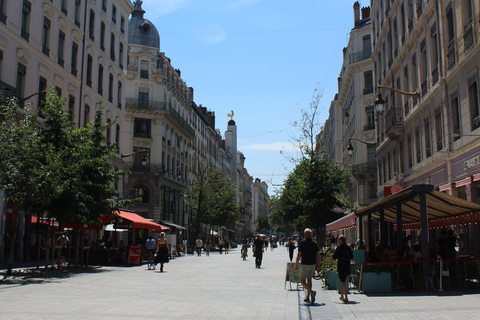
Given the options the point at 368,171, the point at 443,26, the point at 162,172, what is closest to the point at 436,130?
the point at 443,26

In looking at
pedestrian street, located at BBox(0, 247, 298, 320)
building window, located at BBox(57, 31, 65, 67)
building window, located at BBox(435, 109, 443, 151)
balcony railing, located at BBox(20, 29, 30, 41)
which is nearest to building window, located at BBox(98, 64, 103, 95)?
building window, located at BBox(57, 31, 65, 67)

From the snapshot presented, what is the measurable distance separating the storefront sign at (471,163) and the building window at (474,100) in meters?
1.10

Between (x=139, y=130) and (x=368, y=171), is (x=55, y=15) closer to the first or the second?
(x=139, y=130)

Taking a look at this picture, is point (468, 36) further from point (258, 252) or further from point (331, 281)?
point (258, 252)

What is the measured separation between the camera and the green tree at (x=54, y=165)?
56.2 ft

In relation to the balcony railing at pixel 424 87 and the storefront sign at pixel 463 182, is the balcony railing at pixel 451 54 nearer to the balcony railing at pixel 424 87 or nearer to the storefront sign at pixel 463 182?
the balcony railing at pixel 424 87

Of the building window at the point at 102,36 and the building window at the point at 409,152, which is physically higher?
the building window at the point at 102,36

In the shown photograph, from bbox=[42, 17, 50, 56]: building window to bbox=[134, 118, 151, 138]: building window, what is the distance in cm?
2425

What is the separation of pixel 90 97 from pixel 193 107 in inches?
1493

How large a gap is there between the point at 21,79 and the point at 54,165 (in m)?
9.76

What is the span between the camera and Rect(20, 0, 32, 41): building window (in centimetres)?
2586

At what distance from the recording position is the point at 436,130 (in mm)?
21359

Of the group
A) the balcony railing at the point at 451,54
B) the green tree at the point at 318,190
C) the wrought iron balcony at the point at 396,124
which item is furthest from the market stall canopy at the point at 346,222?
the wrought iron balcony at the point at 396,124

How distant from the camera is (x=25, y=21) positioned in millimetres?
26250
